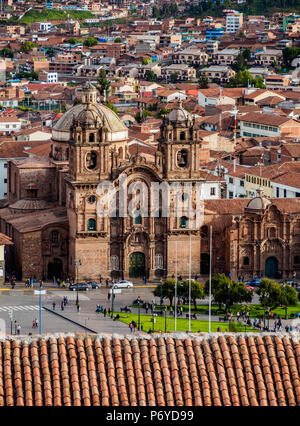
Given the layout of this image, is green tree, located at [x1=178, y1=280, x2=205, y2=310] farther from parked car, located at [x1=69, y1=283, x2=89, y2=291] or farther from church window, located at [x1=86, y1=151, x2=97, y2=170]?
A: church window, located at [x1=86, y1=151, x2=97, y2=170]

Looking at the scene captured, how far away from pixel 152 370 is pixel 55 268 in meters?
54.9

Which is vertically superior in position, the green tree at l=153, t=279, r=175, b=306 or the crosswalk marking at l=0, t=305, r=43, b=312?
the green tree at l=153, t=279, r=175, b=306

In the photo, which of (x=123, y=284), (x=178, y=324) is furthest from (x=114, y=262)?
(x=178, y=324)

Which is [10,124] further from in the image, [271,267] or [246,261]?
[271,267]

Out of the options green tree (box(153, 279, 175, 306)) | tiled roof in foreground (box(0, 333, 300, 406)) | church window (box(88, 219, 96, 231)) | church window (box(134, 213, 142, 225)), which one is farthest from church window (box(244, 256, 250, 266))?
tiled roof in foreground (box(0, 333, 300, 406))

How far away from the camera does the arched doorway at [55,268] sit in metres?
91.2

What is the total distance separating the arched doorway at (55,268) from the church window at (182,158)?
11.0m

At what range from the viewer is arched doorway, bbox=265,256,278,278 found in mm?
93000

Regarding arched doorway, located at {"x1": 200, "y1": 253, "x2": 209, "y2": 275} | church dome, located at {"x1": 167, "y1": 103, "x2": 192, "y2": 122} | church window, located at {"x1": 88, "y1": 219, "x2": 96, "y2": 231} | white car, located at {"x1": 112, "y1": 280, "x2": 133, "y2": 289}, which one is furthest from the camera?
arched doorway, located at {"x1": 200, "y1": 253, "x2": 209, "y2": 275}

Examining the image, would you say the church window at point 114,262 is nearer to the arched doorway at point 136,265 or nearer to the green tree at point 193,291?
the arched doorway at point 136,265

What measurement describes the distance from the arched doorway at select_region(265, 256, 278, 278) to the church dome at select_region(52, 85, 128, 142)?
14.5 meters

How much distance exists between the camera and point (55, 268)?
91.4 metres
